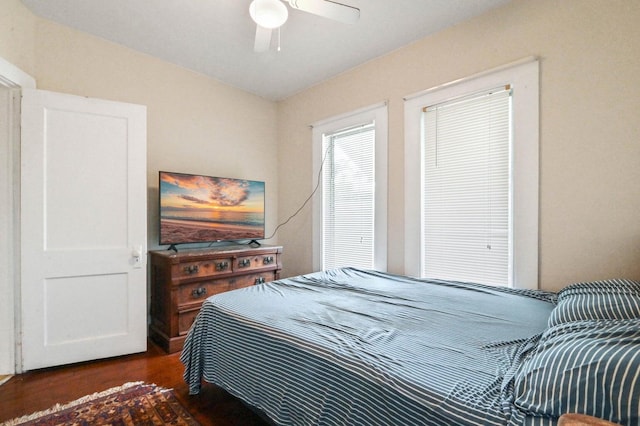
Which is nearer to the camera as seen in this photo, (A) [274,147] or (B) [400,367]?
(B) [400,367]

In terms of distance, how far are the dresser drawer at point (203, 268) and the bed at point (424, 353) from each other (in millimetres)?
940

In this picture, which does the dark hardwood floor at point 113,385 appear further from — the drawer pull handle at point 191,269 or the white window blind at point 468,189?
the white window blind at point 468,189

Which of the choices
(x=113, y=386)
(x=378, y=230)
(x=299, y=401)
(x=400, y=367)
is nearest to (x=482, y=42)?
(x=378, y=230)

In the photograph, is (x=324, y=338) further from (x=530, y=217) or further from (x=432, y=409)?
(x=530, y=217)

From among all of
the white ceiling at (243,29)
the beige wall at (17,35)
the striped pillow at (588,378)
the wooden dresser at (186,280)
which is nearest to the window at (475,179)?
the white ceiling at (243,29)

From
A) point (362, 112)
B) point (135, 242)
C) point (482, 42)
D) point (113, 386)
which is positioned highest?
point (482, 42)

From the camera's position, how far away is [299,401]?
3.98 ft

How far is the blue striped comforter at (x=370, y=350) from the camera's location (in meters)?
0.93

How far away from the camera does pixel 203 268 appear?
9.18 feet

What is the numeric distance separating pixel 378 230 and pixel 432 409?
2.12m

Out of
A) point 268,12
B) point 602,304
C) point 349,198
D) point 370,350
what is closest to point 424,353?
point 370,350

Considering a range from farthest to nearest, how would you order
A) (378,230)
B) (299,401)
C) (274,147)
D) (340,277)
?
(274,147) → (378,230) → (340,277) → (299,401)

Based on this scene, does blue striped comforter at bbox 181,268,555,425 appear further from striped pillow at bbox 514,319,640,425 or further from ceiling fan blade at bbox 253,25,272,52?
ceiling fan blade at bbox 253,25,272,52

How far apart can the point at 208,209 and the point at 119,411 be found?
186cm
